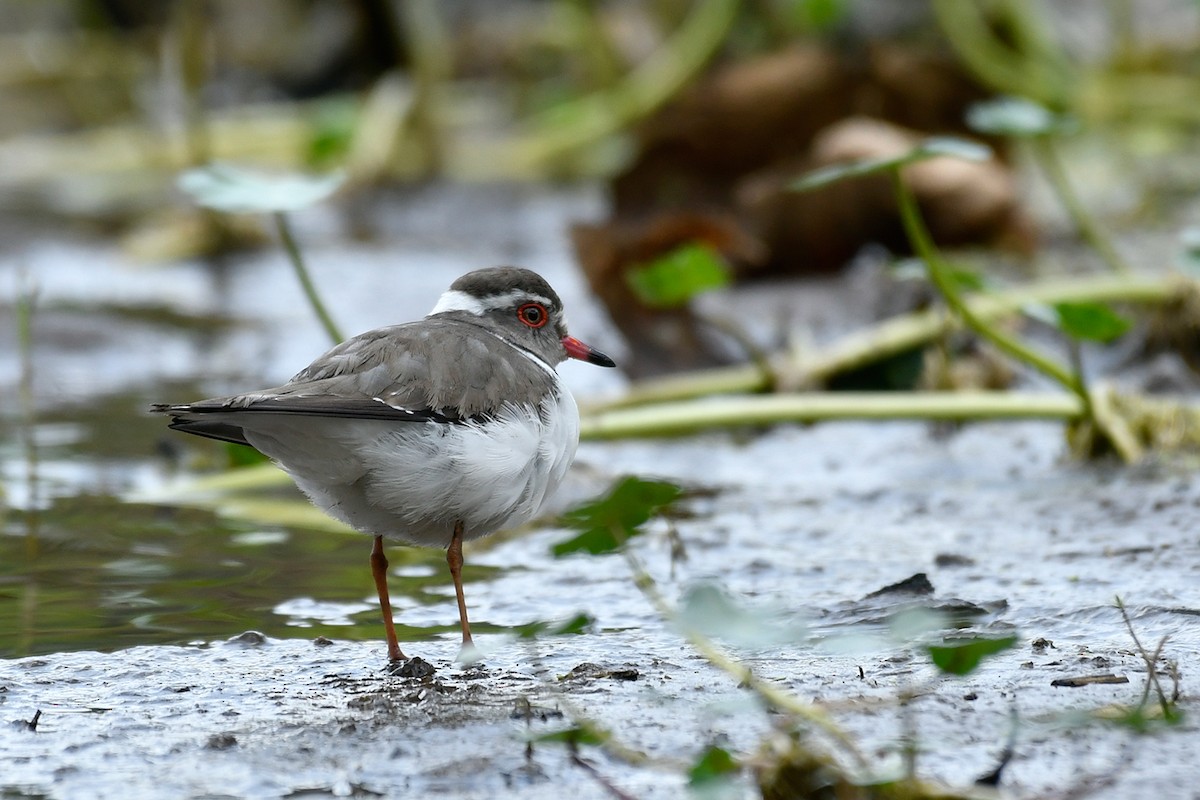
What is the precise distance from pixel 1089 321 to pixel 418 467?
2.25 m

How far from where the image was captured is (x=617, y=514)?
2.97 meters

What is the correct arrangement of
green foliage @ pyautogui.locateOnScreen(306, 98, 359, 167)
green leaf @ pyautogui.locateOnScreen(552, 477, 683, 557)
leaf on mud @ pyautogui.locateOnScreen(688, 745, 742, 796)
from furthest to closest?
green foliage @ pyautogui.locateOnScreen(306, 98, 359, 167)
green leaf @ pyautogui.locateOnScreen(552, 477, 683, 557)
leaf on mud @ pyautogui.locateOnScreen(688, 745, 742, 796)

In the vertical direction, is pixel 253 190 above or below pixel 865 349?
above

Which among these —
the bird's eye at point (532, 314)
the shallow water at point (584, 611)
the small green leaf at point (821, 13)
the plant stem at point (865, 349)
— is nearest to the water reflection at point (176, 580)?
the shallow water at point (584, 611)

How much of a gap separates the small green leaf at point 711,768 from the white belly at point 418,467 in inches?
47.0

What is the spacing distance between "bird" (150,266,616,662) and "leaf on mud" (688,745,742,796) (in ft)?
3.97

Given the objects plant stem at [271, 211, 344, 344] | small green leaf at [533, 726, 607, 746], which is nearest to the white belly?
small green leaf at [533, 726, 607, 746]

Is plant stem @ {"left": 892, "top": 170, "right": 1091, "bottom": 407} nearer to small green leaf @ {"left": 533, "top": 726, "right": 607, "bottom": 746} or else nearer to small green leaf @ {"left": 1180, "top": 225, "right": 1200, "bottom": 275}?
small green leaf @ {"left": 1180, "top": 225, "right": 1200, "bottom": 275}

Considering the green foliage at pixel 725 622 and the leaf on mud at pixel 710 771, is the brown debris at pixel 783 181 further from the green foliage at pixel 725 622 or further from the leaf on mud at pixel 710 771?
the leaf on mud at pixel 710 771

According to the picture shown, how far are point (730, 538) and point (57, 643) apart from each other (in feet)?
6.37

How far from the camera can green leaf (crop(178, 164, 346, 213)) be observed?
4.53 meters

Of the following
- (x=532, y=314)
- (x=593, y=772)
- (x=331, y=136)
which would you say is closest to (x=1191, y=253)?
(x=532, y=314)

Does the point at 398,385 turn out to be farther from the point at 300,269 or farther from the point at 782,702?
the point at 300,269

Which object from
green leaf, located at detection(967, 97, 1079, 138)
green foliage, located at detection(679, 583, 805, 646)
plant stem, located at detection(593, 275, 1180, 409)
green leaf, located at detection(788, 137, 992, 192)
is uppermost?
green leaf, located at detection(967, 97, 1079, 138)
